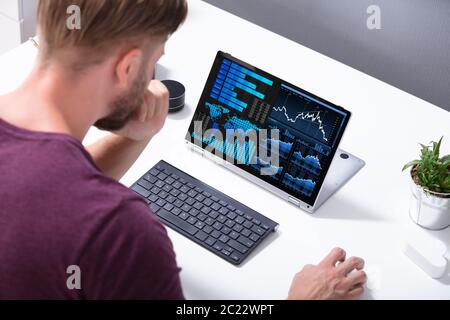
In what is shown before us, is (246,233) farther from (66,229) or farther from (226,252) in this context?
(66,229)

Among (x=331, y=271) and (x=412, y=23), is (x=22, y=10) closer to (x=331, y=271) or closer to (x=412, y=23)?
(x=412, y=23)

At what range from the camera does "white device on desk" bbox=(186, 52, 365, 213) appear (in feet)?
4.70

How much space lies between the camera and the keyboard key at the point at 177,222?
140 centimetres

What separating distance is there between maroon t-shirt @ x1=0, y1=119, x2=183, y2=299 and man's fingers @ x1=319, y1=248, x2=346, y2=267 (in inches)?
15.7

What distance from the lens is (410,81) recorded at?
2.25 metres

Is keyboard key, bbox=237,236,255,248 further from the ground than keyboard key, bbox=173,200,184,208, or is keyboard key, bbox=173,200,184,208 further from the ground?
keyboard key, bbox=173,200,184,208

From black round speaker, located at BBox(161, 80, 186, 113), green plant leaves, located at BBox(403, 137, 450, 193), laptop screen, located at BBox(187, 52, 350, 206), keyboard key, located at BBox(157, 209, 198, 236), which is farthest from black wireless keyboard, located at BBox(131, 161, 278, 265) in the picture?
green plant leaves, located at BBox(403, 137, 450, 193)

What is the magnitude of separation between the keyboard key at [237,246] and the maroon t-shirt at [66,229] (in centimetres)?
33

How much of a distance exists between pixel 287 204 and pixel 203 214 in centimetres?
18

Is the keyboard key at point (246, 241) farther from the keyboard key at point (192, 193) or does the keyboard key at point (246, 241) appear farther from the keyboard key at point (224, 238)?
the keyboard key at point (192, 193)

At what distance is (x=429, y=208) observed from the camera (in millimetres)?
1428

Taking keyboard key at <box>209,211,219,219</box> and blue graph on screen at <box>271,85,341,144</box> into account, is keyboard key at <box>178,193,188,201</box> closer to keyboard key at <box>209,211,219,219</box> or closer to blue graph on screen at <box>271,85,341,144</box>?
keyboard key at <box>209,211,219,219</box>
